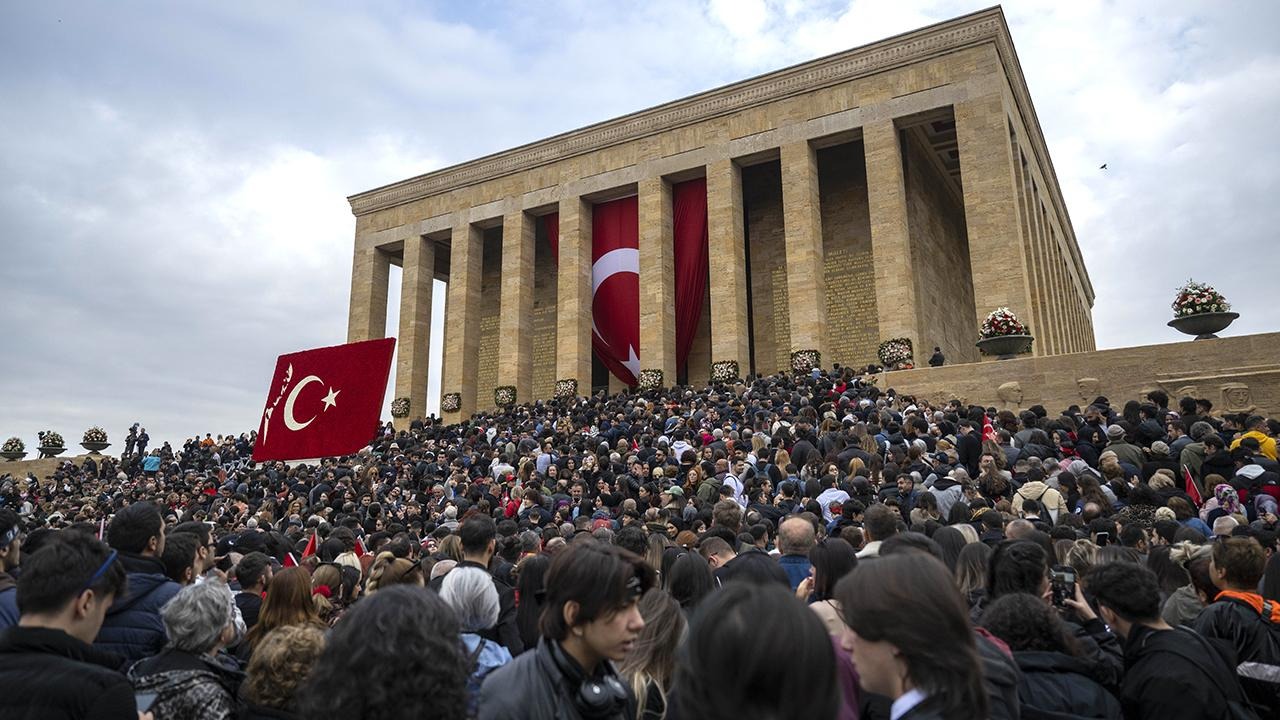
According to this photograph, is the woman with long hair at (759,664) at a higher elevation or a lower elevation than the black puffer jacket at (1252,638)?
higher

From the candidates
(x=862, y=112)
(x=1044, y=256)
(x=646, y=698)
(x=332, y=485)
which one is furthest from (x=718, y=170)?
(x=646, y=698)

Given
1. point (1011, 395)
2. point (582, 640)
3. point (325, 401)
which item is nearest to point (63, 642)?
point (582, 640)

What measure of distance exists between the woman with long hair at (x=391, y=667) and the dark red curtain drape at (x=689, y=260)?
78.1 feet

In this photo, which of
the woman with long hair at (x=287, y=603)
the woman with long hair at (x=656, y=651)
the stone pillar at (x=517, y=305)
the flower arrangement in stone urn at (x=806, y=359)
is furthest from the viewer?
the stone pillar at (x=517, y=305)

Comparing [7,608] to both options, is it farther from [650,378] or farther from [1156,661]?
[650,378]

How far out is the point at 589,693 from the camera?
88.6 inches

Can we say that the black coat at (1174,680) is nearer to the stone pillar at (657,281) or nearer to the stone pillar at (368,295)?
the stone pillar at (657,281)

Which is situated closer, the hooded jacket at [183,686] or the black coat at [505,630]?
the hooded jacket at [183,686]

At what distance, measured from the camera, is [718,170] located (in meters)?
25.0

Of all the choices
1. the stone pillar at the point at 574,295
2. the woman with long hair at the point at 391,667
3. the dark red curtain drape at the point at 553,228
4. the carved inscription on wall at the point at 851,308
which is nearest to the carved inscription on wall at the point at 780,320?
the carved inscription on wall at the point at 851,308

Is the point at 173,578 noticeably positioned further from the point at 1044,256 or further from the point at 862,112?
the point at 1044,256

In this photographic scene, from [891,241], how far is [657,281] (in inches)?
288

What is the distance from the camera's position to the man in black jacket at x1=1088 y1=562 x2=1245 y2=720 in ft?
9.02

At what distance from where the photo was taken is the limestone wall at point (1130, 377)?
1306 centimetres
